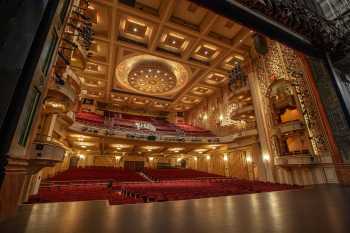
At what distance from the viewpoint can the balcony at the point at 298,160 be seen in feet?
23.2

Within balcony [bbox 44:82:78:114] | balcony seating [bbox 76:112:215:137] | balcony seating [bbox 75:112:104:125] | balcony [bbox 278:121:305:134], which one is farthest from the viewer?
balcony seating [bbox 76:112:215:137]

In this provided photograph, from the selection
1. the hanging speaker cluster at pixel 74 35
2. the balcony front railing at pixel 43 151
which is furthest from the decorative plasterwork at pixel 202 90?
the balcony front railing at pixel 43 151

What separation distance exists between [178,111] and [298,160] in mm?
15560

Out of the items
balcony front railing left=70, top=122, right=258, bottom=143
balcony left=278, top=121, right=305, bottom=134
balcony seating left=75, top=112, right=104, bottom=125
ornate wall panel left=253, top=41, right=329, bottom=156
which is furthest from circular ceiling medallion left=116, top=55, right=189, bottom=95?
balcony left=278, top=121, right=305, bottom=134

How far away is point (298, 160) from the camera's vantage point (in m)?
7.39

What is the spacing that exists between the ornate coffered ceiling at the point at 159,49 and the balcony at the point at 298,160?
7470mm

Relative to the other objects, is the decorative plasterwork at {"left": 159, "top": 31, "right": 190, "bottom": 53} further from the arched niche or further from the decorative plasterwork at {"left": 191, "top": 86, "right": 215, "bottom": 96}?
the arched niche

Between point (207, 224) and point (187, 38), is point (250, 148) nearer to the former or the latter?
point (187, 38)

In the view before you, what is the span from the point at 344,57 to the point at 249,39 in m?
6.56

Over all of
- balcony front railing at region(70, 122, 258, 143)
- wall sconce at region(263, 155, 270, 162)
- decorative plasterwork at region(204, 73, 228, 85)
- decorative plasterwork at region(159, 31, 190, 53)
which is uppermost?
decorative plasterwork at region(159, 31, 190, 53)

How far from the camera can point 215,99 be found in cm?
1623

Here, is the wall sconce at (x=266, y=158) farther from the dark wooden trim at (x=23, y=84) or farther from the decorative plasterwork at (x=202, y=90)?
the dark wooden trim at (x=23, y=84)

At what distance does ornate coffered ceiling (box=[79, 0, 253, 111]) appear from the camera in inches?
340

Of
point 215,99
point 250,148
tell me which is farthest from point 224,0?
point 215,99
